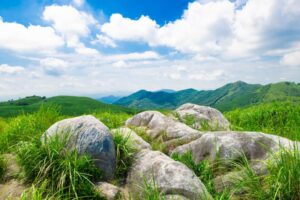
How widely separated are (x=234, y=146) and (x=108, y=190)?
5328 mm

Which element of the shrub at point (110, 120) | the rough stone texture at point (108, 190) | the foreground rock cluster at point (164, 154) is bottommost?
the rough stone texture at point (108, 190)

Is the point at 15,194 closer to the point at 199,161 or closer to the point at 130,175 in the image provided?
the point at 130,175

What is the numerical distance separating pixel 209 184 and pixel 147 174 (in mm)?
2177

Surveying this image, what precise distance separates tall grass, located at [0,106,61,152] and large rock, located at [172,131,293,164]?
6.62 m

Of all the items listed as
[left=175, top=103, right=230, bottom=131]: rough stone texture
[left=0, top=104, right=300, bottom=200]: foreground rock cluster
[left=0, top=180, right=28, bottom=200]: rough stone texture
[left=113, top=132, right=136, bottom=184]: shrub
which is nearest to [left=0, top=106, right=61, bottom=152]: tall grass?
[left=0, top=104, right=300, bottom=200]: foreground rock cluster

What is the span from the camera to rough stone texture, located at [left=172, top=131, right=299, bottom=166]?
39.1ft

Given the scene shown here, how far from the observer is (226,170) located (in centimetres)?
1159

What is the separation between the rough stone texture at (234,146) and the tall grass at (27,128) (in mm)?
6621

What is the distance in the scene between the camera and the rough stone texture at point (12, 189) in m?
9.90

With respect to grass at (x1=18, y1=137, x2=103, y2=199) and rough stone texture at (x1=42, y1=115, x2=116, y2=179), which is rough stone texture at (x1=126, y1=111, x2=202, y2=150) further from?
grass at (x1=18, y1=137, x2=103, y2=199)

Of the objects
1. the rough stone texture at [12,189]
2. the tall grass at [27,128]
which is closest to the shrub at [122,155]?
the tall grass at [27,128]

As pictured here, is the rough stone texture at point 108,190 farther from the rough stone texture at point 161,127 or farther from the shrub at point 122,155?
the rough stone texture at point 161,127

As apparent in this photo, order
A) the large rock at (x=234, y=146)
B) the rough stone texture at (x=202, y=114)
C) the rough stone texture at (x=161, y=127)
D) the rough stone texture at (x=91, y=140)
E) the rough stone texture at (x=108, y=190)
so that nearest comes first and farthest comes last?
the rough stone texture at (x=108, y=190)
the rough stone texture at (x=91, y=140)
the large rock at (x=234, y=146)
the rough stone texture at (x=161, y=127)
the rough stone texture at (x=202, y=114)

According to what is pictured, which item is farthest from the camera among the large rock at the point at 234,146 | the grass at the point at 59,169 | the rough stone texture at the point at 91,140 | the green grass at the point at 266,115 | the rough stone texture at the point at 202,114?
the green grass at the point at 266,115
